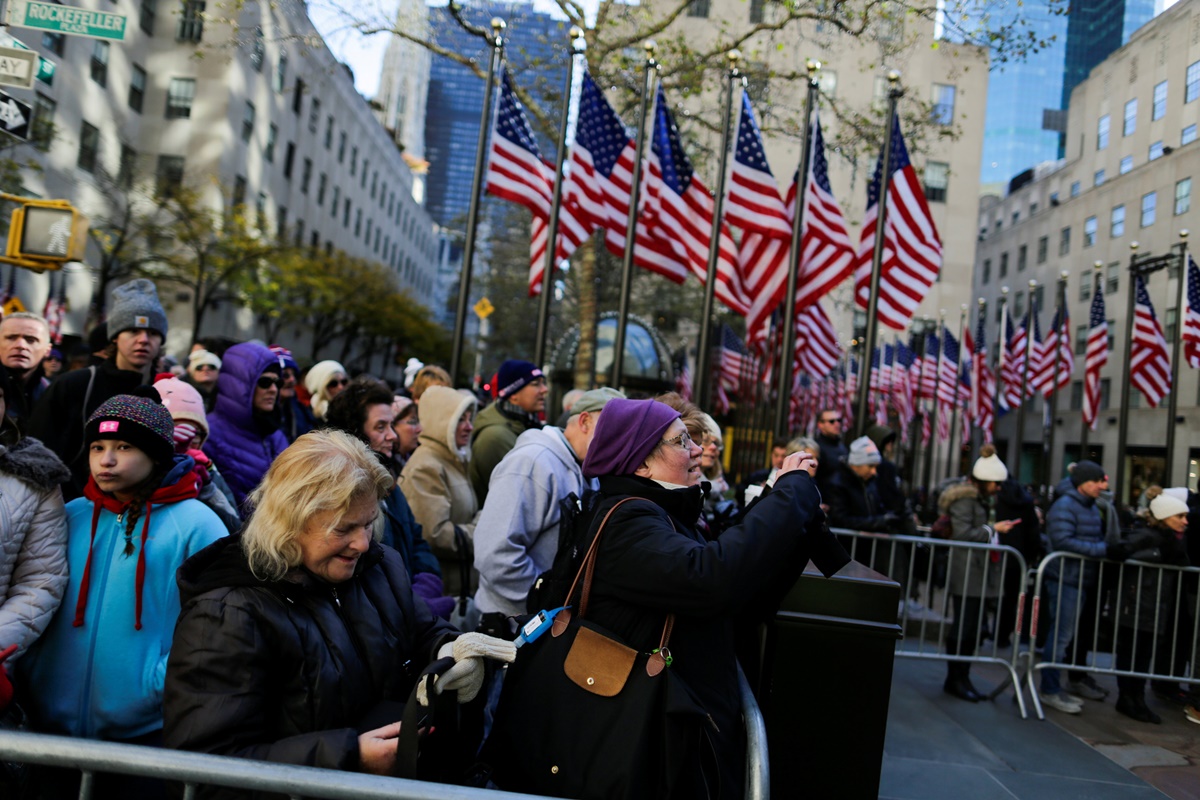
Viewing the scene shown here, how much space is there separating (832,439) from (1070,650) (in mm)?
3005

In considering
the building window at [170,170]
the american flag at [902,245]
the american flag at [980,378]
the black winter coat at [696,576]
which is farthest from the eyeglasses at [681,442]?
the building window at [170,170]

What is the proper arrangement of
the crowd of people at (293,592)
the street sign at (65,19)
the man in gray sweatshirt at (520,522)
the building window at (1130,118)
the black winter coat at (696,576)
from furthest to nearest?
the building window at (1130,118), the street sign at (65,19), the man in gray sweatshirt at (520,522), the black winter coat at (696,576), the crowd of people at (293,592)

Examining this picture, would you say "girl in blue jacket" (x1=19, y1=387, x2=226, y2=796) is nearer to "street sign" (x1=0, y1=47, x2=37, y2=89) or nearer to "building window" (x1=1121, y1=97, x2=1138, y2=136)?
"street sign" (x1=0, y1=47, x2=37, y2=89)

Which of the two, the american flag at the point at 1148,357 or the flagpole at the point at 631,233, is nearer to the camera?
the flagpole at the point at 631,233

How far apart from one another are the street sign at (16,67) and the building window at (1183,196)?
1623cm

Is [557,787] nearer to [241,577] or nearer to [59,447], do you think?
[241,577]

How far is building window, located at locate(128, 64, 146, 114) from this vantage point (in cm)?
3083

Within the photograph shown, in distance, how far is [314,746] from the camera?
226cm

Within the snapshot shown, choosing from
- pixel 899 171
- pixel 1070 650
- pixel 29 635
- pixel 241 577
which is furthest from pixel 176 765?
pixel 899 171

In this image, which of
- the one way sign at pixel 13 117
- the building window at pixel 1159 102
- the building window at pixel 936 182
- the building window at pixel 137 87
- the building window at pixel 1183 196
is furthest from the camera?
the building window at pixel 936 182

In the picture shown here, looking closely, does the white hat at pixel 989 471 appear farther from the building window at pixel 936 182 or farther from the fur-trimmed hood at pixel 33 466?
the building window at pixel 936 182

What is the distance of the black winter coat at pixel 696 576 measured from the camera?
102 inches

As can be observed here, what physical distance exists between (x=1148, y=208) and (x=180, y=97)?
31.3 meters

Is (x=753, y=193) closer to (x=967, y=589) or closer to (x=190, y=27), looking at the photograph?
(x=967, y=589)
